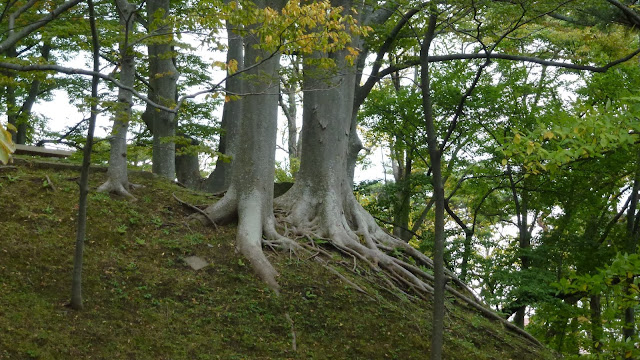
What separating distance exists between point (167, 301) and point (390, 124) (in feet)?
33.8

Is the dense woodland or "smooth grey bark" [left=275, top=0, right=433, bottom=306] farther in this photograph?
"smooth grey bark" [left=275, top=0, right=433, bottom=306]

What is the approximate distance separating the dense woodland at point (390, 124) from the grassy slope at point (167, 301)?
1.64 feet

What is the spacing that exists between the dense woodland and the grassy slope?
1.64 feet

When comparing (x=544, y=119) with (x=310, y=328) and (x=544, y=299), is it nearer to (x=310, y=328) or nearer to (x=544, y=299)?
(x=544, y=299)

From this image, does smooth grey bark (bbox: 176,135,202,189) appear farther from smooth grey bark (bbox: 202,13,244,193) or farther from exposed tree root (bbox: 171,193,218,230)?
exposed tree root (bbox: 171,193,218,230)

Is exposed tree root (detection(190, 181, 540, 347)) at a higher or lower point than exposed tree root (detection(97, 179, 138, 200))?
lower

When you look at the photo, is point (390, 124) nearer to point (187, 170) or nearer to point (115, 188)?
point (187, 170)

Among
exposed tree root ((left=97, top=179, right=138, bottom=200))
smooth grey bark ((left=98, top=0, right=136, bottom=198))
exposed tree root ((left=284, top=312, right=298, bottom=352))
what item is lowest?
exposed tree root ((left=284, top=312, right=298, bottom=352))

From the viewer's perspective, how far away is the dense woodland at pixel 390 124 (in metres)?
6.14

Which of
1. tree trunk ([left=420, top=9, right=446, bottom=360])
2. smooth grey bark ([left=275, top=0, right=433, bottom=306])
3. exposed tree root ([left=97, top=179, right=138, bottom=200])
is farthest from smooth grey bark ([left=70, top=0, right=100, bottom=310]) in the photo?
smooth grey bark ([left=275, top=0, right=433, bottom=306])

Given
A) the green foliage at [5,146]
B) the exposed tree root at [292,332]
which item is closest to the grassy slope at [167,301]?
the exposed tree root at [292,332]

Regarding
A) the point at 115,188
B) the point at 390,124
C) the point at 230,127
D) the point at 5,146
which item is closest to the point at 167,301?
the point at 115,188

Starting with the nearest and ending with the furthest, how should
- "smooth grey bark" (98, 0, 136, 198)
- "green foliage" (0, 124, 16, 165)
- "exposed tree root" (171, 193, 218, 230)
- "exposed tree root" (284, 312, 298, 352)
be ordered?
"green foliage" (0, 124, 16, 165)
"exposed tree root" (284, 312, 298, 352)
"smooth grey bark" (98, 0, 136, 198)
"exposed tree root" (171, 193, 218, 230)

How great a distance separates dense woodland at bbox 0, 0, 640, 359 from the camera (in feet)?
20.2
